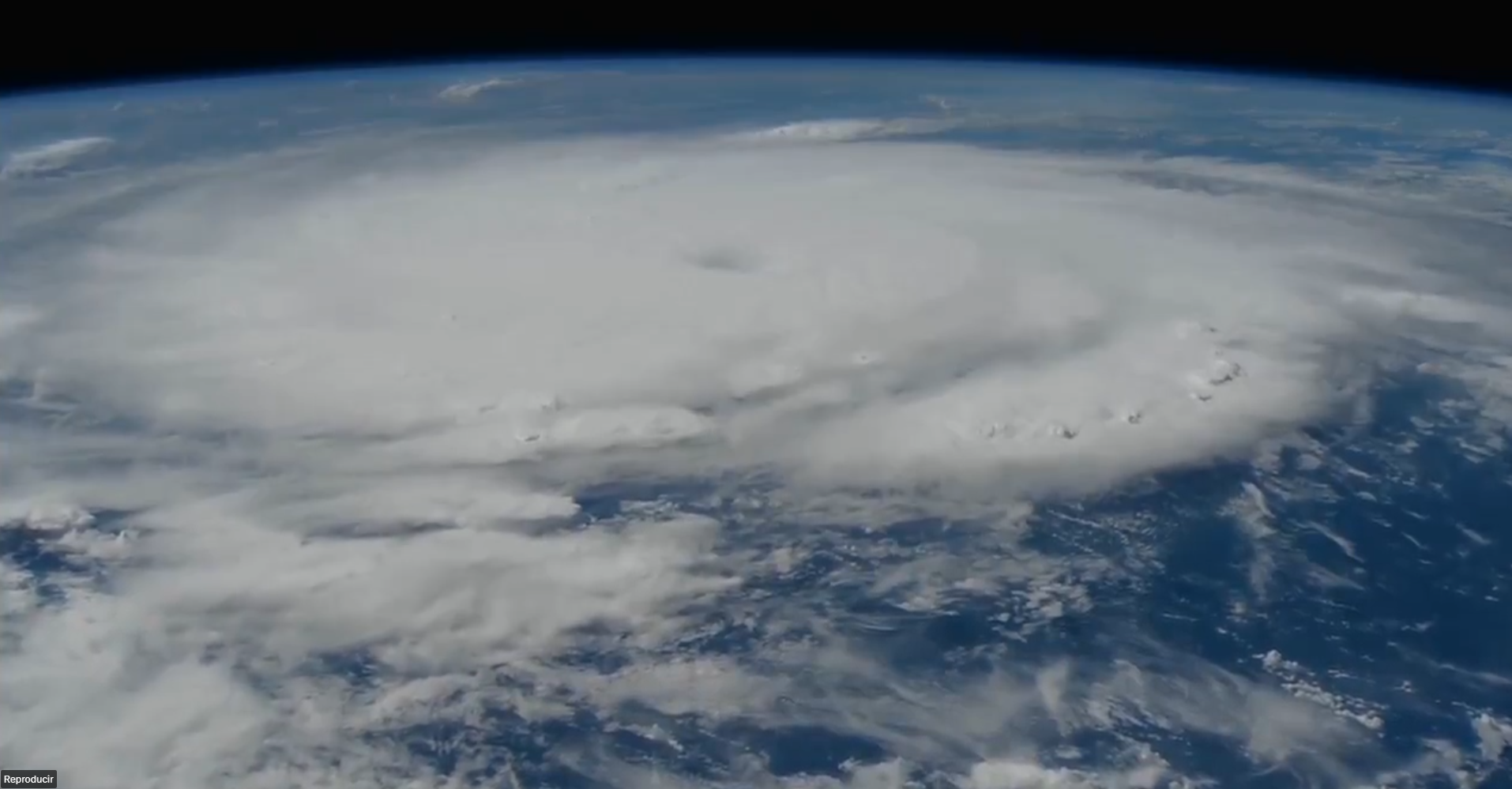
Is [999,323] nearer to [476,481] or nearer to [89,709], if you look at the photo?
[476,481]

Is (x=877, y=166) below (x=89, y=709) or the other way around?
the other way around

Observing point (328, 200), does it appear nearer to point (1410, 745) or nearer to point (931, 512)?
point (931, 512)

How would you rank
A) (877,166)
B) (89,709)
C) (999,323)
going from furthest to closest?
(877,166), (999,323), (89,709)

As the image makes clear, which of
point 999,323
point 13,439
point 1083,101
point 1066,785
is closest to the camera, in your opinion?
point 1066,785

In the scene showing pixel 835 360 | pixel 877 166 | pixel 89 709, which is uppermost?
pixel 877 166

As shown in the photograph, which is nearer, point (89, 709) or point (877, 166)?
point (89, 709)

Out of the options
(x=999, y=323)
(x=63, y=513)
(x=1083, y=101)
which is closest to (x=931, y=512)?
(x=999, y=323)
